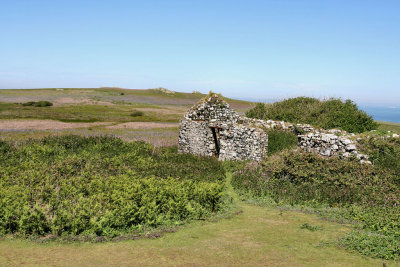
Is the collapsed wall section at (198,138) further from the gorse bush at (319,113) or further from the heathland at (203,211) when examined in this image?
the gorse bush at (319,113)

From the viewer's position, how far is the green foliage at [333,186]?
1101 cm

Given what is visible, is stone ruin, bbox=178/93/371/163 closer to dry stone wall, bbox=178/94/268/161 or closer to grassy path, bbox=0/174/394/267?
dry stone wall, bbox=178/94/268/161

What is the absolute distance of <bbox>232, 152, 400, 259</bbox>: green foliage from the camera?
11009 millimetres

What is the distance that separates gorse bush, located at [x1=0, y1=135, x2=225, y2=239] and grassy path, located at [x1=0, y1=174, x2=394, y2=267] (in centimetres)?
70

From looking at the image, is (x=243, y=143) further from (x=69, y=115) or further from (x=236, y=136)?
(x=69, y=115)

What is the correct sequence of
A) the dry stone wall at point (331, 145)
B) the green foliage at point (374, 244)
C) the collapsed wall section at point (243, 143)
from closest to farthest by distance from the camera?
the green foliage at point (374, 244)
the dry stone wall at point (331, 145)
the collapsed wall section at point (243, 143)

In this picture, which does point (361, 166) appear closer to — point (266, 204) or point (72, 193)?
point (266, 204)

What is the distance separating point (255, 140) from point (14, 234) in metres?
14.6

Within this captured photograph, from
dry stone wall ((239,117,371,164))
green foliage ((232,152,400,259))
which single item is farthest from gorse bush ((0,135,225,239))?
dry stone wall ((239,117,371,164))

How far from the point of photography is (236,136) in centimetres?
2114

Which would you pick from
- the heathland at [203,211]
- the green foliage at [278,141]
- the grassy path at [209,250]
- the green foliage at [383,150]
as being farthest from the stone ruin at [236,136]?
the grassy path at [209,250]

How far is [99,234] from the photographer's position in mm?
→ 9383

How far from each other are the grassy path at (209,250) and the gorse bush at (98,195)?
0.70 m

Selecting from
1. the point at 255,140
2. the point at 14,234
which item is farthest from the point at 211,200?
the point at 255,140
